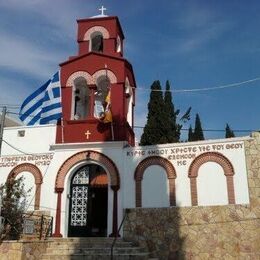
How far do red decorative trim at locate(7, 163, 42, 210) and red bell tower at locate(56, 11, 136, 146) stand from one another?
1.65 metres

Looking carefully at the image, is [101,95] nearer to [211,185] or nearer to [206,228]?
[211,185]

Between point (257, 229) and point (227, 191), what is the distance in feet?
5.72

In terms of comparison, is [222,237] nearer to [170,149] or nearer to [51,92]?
[170,149]

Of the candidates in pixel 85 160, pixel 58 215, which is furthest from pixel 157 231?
pixel 85 160

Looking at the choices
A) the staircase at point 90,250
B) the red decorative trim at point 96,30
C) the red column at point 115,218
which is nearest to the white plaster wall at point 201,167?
the red column at point 115,218

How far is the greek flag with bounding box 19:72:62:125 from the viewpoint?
18656 millimetres

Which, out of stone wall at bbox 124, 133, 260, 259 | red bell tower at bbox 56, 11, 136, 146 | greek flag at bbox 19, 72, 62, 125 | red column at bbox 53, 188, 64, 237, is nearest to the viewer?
stone wall at bbox 124, 133, 260, 259

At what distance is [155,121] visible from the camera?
2827 cm

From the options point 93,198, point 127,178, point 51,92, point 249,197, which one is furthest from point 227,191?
point 51,92

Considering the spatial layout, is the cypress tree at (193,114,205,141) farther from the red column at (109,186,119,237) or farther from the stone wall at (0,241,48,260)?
the stone wall at (0,241,48,260)

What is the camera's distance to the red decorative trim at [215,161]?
51.9ft

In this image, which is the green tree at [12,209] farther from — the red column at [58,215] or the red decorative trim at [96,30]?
the red decorative trim at [96,30]

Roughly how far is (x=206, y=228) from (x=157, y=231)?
1870 millimetres

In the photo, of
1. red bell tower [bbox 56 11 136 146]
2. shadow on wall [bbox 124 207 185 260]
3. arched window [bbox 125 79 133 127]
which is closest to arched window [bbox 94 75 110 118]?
red bell tower [bbox 56 11 136 146]
